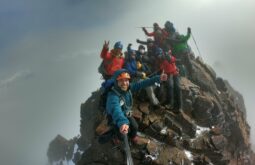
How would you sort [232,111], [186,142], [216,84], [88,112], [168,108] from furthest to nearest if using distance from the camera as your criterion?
1. [88,112]
2. [216,84]
3. [232,111]
4. [168,108]
5. [186,142]

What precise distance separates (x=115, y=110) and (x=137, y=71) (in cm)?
1000

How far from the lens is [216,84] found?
96.9 ft

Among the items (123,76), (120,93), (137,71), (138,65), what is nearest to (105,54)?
(137,71)

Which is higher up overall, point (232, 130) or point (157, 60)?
point (157, 60)

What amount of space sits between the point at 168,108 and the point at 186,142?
8.20ft

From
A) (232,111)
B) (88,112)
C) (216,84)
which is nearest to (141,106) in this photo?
(232,111)

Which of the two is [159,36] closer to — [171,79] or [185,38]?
[185,38]

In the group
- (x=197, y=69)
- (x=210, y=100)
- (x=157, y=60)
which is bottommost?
(x=210, y=100)

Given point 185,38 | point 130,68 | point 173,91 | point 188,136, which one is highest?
point 185,38

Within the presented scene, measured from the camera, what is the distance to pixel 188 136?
Result: 19.8 metres

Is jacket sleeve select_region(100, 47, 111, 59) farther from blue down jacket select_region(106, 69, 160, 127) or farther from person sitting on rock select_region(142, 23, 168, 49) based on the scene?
blue down jacket select_region(106, 69, 160, 127)

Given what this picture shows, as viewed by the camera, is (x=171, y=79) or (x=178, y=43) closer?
(x=171, y=79)

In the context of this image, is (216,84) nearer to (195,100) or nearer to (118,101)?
(195,100)

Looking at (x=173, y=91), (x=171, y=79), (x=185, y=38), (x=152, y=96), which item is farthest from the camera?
(x=185, y=38)
